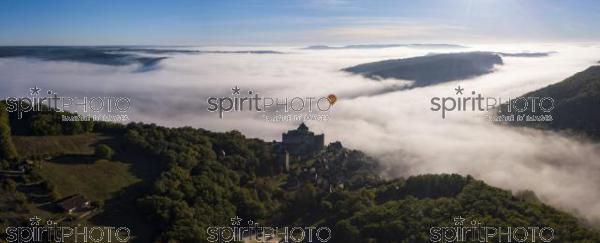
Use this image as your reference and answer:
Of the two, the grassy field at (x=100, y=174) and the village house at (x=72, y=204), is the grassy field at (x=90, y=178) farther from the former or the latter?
the village house at (x=72, y=204)

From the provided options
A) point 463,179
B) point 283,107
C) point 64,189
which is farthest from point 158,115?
point 463,179

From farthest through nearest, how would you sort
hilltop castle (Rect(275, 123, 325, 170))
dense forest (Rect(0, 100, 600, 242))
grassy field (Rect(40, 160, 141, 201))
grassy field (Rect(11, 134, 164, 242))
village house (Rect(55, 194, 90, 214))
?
1. hilltop castle (Rect(275, 123, 325, 170))
2. grassy field (Rect(40, 160, 141, 201))
3. grassy field (Rect(11, 134, 164, 242))
4. village house (Rect(55, 194, 90, 214))
5. dense forest (Rect(0, 100, 600, 242))

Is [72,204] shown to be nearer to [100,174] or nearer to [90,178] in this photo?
[90,178]

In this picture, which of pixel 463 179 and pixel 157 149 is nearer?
pixel 463 179

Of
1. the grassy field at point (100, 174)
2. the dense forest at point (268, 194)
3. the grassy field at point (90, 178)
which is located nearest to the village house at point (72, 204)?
the grassy field at point (100, 174)

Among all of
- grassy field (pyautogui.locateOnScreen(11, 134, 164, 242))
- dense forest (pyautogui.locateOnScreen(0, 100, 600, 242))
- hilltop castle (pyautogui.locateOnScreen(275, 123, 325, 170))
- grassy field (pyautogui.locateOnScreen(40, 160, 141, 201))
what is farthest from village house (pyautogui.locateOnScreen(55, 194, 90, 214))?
hilltop castle (pyautogui.locateOnScreen(275, 123, 325, 170))

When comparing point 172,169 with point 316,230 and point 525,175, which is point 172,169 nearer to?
point 316,230

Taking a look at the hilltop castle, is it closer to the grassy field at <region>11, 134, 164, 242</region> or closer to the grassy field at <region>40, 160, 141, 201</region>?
the grassy field at <region>11, 134, 164, 242</region>

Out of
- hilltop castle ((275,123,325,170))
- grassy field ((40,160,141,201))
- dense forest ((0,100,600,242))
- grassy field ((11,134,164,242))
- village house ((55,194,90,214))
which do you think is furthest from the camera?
hilltop castle ((275,123,325,170))
